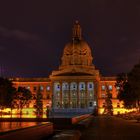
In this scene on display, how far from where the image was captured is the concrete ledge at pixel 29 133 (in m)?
9.93

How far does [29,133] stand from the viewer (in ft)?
38.0

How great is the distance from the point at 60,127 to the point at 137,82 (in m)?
50.6

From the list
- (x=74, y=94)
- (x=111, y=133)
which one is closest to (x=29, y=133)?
(x=111, y=133)

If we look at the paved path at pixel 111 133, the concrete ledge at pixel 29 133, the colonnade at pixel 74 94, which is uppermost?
the colonnade at pixel 74 94

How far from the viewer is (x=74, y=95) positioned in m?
185

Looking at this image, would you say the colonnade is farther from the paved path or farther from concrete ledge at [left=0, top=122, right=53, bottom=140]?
concrete ledge at [left=0, top=122, right=53, bottom=140]

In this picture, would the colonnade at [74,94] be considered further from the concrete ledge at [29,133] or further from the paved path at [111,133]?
the concrete ledge at [29,133]

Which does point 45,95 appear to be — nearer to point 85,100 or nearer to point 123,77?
point 85,100

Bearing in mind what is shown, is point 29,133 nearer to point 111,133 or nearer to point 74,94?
point 111,133

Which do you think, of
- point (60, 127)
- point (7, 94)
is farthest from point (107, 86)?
point (60, 127)

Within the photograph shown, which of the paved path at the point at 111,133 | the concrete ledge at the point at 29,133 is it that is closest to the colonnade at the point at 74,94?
the paved path at the point at 111,133

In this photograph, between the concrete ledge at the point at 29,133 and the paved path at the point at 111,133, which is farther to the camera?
the paved path at the point at 111,133

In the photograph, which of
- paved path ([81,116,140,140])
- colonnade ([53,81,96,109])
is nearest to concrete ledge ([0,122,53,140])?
paved path ([81,116,140,140])

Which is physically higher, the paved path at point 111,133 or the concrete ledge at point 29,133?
the concrete ledge at point 29,133
